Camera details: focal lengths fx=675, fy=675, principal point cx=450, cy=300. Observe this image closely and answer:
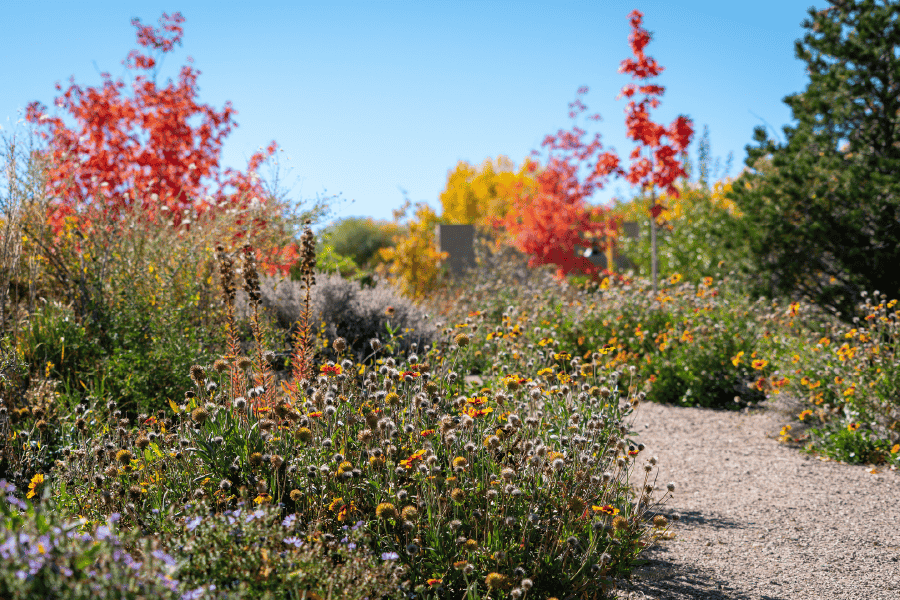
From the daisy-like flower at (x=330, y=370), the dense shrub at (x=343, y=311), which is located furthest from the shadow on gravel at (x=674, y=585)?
the dense shrub at (x=343, y=311)

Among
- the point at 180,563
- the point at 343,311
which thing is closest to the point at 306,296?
the point at 180,563

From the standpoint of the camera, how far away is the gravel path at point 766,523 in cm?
318

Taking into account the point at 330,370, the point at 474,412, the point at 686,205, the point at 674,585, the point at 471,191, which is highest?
the point at 471,191

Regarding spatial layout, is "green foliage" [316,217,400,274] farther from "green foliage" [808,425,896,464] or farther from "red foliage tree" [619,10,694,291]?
"green foliage" [808,425,896,464]

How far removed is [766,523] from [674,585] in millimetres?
1151

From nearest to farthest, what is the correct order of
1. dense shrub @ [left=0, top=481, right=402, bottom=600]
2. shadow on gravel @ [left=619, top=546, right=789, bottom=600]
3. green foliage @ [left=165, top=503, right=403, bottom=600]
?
dense shrub @ [left=0, top=481, right=402, bottom=600] < green foliage @ [left=165, top=503, right=403, bottom=600] < shadow on gravel @ [left=619, top=546, right=789, bottom=600]

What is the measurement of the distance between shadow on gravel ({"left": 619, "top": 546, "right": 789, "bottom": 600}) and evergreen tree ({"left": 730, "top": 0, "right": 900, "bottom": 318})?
594 centimetres

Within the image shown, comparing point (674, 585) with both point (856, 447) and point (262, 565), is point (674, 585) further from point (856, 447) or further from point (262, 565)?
point (856, 447)

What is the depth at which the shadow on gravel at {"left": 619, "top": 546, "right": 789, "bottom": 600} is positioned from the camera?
3031mm

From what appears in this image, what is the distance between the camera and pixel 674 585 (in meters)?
3.15

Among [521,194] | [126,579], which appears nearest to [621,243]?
[521,194]

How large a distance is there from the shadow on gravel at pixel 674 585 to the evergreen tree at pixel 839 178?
19.5 feet

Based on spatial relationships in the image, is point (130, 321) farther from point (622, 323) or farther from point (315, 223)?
point (622, 323)

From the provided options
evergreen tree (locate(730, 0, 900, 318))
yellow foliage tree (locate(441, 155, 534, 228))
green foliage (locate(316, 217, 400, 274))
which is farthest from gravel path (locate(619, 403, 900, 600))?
yellow foliage tree (locate(441, 155, 534, 228))
